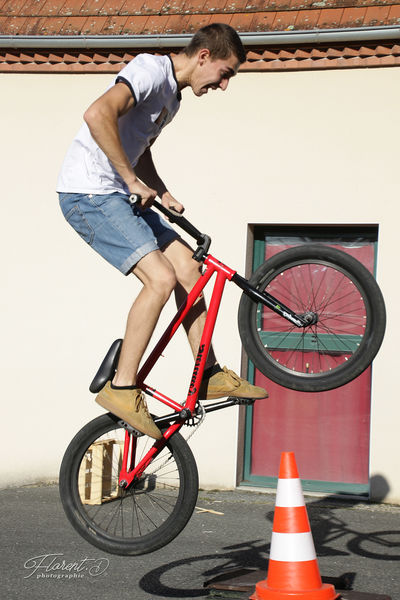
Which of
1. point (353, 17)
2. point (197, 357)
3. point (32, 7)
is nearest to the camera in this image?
point (197, 357)

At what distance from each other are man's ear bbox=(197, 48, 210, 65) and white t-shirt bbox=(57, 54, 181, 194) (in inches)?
5.8

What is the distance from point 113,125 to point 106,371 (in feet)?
4.08

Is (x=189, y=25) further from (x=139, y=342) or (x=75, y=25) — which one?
(x=139, y=342)

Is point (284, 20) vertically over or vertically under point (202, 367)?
over

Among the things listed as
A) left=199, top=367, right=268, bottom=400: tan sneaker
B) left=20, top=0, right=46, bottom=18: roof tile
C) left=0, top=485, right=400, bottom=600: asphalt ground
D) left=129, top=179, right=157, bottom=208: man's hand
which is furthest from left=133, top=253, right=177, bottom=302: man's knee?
left=20, top=0, right=46, bottom=18: roof tile

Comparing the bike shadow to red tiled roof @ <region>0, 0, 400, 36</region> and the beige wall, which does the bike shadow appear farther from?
red tiled roof @ <region>0, 0, 400, 36</region>

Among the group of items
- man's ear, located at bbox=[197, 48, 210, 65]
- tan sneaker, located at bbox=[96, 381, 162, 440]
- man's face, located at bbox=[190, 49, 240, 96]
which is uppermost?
man's ear, located at bbox=[197, 48, 210, 65]

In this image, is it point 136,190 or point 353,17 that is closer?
point 136,190

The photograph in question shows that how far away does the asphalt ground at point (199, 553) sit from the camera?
5.61m

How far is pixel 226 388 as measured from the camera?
180 inches

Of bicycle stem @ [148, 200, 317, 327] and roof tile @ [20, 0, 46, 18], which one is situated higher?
roof tile @ [20, 0, 46, 18]

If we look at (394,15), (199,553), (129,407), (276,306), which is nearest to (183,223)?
(276,306)

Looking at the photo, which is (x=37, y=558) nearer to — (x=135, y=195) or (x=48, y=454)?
(x=48, y=454)

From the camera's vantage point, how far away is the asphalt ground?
221 inches
